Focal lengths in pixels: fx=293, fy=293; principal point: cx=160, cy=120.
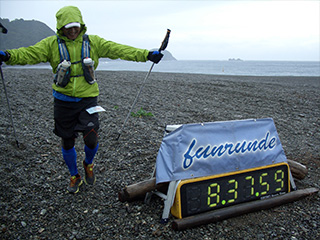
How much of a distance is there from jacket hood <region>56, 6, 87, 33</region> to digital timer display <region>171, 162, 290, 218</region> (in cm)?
261

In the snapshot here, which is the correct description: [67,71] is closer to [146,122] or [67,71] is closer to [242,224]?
[242,224]

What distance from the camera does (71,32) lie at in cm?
406

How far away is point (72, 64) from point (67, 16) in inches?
25.1

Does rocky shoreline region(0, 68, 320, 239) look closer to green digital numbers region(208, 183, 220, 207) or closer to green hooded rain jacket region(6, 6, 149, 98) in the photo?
green digital numbers region(208, 183, 220, 207)

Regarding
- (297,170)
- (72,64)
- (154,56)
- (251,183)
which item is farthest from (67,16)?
(297,170)

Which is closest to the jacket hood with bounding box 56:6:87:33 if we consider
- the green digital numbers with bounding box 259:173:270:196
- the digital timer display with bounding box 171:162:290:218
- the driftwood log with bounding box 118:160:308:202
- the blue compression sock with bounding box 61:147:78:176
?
the blue compression sock with bounding box 61:147:78:176

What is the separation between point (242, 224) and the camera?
3.83 meters

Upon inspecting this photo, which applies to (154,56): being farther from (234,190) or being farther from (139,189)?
(234,190)

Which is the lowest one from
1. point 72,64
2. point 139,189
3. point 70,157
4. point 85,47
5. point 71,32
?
point 139,189

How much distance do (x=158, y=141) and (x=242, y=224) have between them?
3321 millimetres

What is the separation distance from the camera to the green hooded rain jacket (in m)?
3.96

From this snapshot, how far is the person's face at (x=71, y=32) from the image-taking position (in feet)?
13.3

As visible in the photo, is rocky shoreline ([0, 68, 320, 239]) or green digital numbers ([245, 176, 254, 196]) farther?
green digital numbers ([245, 176, 254, 196])

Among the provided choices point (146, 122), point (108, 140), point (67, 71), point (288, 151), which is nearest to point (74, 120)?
point (67, 71)
